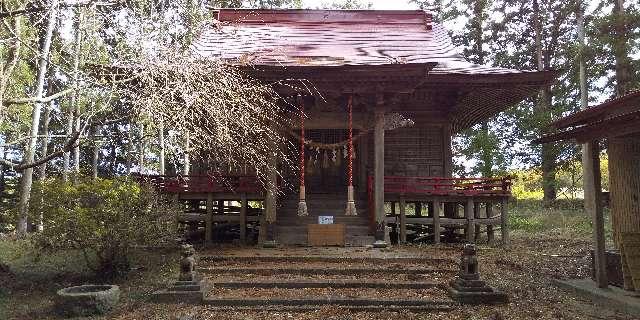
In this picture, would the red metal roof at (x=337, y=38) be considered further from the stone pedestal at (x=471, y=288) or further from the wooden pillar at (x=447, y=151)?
the stone pedestal at (x=471, y=288)

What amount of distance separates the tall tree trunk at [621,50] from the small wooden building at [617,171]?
37.6ft

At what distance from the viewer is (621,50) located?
17828mm

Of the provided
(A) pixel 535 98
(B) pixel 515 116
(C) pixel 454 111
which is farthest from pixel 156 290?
(A) pixel 535 98

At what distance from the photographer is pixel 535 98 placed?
27484mm

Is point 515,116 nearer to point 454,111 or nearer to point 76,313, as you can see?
point 454,111

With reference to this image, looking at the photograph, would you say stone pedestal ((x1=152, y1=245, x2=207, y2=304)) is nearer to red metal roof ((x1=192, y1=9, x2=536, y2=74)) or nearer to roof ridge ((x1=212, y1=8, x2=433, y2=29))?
red metal roof ((x1=192, y1=9, x2=536, y2=74))

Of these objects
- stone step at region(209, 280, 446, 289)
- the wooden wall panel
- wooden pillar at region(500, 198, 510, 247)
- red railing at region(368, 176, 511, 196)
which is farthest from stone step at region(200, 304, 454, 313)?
the wooden wall panel

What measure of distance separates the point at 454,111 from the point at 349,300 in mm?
8499

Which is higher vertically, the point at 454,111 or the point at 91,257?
the point at 454,111

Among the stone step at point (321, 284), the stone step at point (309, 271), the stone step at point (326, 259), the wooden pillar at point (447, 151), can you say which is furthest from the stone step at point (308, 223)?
the stone step at point (321, 284)

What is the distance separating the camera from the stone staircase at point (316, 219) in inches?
469

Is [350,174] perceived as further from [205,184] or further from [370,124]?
[205,184]

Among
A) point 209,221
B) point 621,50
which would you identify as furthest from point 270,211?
point 621,50

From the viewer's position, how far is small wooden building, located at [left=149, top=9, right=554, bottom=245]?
11.5 meters
